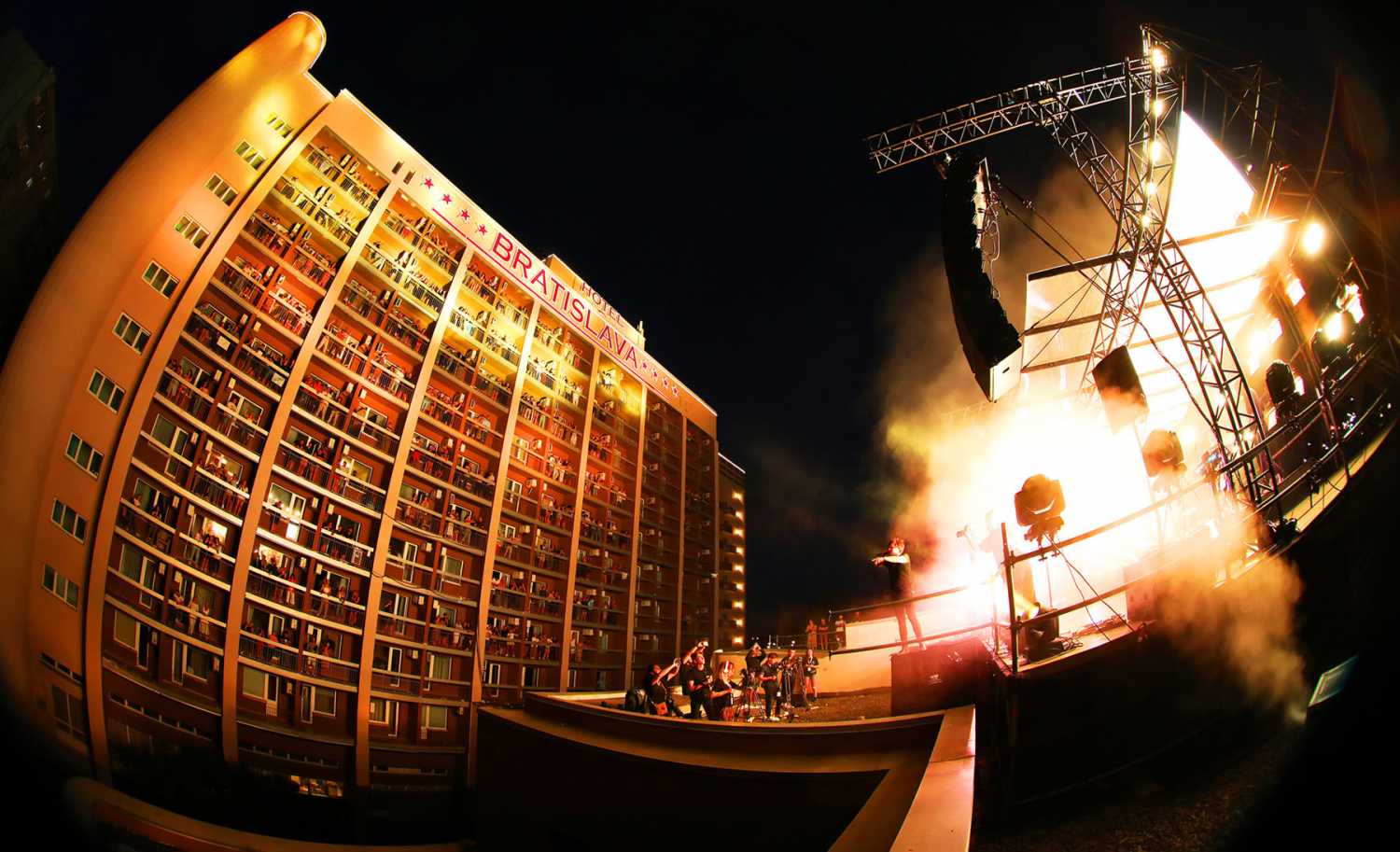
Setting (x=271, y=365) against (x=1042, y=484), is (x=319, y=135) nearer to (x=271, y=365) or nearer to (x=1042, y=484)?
(x=271, y=365)

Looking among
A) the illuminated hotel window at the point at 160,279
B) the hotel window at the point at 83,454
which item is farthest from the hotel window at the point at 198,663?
the illuminated hotel window at the point at 160,279

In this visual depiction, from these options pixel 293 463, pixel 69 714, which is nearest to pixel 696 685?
→ pixel 69 714

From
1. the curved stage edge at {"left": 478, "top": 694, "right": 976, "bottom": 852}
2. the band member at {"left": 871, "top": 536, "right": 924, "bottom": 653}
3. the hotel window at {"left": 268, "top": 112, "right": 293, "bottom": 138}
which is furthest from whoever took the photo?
the hotel window at {"left": 268, "top": 112, "right": 293, "bottom": 138}

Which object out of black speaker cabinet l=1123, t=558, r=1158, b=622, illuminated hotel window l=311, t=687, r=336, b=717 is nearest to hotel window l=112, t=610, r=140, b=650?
→ illuminated hotel window l=311, t=687, r=336, b=717

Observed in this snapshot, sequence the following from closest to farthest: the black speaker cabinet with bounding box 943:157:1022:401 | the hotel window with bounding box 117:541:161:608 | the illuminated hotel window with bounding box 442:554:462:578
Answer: the black speaker cabinet with bounding box 943:157:1022:401
the hotel window with bounding box 117:541:161:608
the illuminated hotel window with bounding box 442:554:462:578

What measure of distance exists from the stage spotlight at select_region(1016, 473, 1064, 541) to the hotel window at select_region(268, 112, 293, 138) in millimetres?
21221

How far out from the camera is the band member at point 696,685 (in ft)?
26.0

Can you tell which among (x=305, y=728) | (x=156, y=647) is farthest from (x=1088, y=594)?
(x=156, y=647)

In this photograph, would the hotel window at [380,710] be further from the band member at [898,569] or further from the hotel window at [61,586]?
the band member at [898,569]

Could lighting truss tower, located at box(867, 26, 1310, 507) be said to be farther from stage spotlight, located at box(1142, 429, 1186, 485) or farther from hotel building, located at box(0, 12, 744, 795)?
hotel building, located at box(0, 12, 744, 795)

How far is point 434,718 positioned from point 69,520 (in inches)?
430

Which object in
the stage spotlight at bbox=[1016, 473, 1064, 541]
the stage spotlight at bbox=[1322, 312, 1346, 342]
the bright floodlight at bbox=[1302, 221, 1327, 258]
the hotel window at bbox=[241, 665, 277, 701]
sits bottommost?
the hotel window at bbox=[241, 665, 277, 701]

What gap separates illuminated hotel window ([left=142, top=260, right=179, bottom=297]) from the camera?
11.9 metres

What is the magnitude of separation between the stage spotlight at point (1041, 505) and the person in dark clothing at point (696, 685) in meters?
5.47
